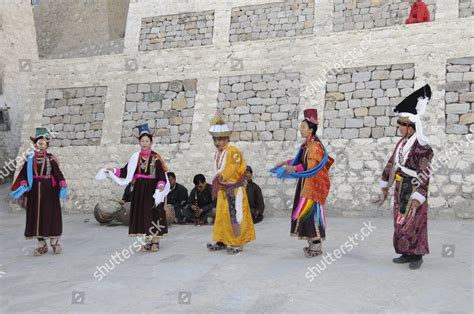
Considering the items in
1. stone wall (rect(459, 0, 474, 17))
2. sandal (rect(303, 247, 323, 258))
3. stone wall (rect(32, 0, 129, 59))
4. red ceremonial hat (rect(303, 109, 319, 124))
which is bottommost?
sandal (rect(303, 247, 323, 258))

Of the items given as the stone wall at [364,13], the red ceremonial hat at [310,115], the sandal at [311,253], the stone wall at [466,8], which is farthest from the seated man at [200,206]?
the stone wall at [466,8]

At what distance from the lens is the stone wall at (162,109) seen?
10.8 m

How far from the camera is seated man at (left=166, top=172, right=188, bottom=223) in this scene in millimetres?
9059

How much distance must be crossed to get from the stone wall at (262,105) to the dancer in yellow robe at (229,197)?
364 cm

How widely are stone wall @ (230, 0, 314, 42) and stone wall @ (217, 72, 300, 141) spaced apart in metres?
3.25

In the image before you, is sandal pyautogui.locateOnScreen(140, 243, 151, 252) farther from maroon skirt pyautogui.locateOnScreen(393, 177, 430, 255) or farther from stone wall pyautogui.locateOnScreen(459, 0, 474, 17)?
stone wall pyautogui.locateOnScreen(459, 0, 474, 17)

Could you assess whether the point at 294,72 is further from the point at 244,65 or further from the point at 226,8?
the point at 226,8

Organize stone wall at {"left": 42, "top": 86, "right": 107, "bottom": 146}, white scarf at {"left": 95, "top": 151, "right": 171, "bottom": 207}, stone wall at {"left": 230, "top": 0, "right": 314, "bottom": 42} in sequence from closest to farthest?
white scarf at {"left": 95, "top": 151, "right": 171, "bottom": 207}
stone wall at {"left": 42, "top": 86, "right": 107, "bottom": 146}
stone wall at {"left": 230, "top": 0, "right": 314, "bottom": 42}

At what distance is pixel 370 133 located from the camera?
9172 mm

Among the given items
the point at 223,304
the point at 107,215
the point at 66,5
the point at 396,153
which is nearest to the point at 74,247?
the point at 107,215

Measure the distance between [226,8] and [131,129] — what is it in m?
4.75

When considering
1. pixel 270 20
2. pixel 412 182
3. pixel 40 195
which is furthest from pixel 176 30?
pixel 412 182

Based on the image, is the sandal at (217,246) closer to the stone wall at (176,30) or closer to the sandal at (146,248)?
the sandal at (146,248)

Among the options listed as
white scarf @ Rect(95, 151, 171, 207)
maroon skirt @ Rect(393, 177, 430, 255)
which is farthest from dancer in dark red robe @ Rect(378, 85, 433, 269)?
white scarf @ Rect(95, 151, 171, 207)
